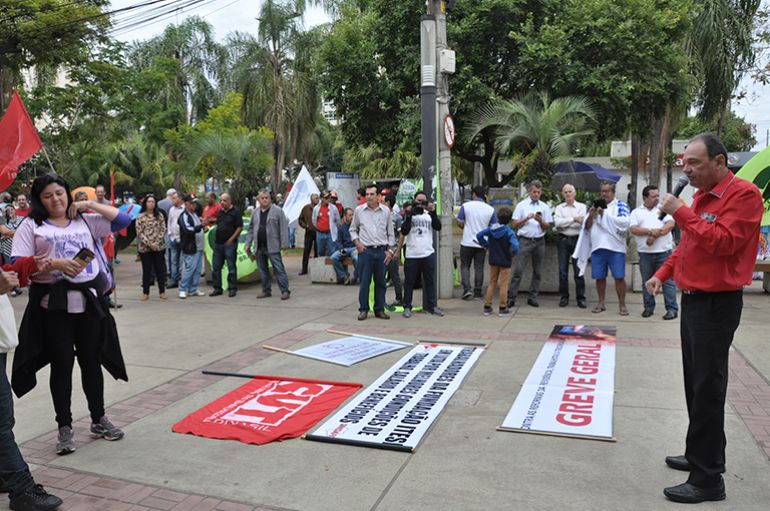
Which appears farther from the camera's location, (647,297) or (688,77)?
(688,77)

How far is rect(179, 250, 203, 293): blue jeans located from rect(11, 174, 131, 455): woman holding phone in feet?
22.8

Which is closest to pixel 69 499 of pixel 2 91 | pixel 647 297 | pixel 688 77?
pixel 647 297

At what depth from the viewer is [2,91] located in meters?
18.0

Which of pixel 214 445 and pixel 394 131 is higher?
pixel 394 131

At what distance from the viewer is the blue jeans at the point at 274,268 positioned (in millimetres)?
10844

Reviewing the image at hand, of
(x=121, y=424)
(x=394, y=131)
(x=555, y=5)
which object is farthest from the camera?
(x=394, y=131)

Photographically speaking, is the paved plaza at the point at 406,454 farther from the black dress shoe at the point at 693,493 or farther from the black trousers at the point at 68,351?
the black trousers at the point at 68,351

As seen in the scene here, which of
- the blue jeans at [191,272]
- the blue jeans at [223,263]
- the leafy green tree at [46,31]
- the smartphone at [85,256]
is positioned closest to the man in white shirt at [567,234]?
the blue jeans at [223,263]

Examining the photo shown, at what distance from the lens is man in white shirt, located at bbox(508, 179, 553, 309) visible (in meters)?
9.48

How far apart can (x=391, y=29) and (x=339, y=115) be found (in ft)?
8.78

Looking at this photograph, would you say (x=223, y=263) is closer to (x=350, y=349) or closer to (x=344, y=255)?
(x=344, y=255)

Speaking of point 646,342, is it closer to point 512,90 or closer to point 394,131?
point 512,90

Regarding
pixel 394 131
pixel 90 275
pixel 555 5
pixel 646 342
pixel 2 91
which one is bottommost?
pixel 646 342

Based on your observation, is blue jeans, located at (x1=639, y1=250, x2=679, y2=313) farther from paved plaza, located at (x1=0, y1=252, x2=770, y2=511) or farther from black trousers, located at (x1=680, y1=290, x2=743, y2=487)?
black trousers, located at (x1=680, y1=290, x2=743, y2=487)
